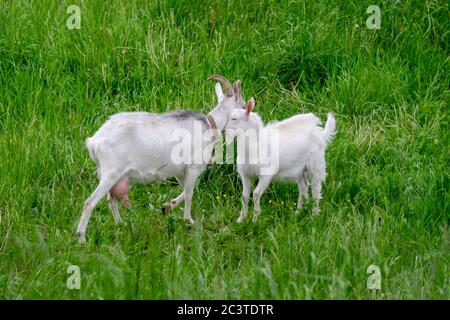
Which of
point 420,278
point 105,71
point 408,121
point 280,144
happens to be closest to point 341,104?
point 408,121

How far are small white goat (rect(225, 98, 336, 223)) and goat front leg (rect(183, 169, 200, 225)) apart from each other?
1.51ft

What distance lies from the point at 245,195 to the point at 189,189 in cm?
55

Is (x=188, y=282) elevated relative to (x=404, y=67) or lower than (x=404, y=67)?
lower

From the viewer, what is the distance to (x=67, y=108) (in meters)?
10.4

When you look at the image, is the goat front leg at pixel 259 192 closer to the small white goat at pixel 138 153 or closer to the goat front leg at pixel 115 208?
the small white goat at pixel 138 153

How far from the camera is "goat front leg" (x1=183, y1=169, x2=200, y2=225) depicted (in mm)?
8797

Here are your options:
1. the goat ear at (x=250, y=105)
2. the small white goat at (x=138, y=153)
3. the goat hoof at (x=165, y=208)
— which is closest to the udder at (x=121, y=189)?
the small white goat at (x=138, y=153)

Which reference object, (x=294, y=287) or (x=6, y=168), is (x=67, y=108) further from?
(x=294, y=287)

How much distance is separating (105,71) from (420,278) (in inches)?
189

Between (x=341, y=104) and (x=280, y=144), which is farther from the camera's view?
(x=341, y=104)

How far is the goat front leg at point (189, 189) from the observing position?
8.80 metres

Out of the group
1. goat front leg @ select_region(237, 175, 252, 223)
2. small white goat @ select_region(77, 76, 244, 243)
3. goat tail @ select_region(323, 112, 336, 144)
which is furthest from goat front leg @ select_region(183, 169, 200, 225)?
goat tail @ select_region(323, 112, 336, 144)

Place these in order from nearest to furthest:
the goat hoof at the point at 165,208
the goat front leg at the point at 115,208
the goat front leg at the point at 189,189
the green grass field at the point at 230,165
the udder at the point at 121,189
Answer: the green grass field at the point at 230,165, the udder at the point at 121,189, the goat front leg at the point at 115,208, the goat front leg at the point at 189,189, the goat hoof at the point at 165,208
